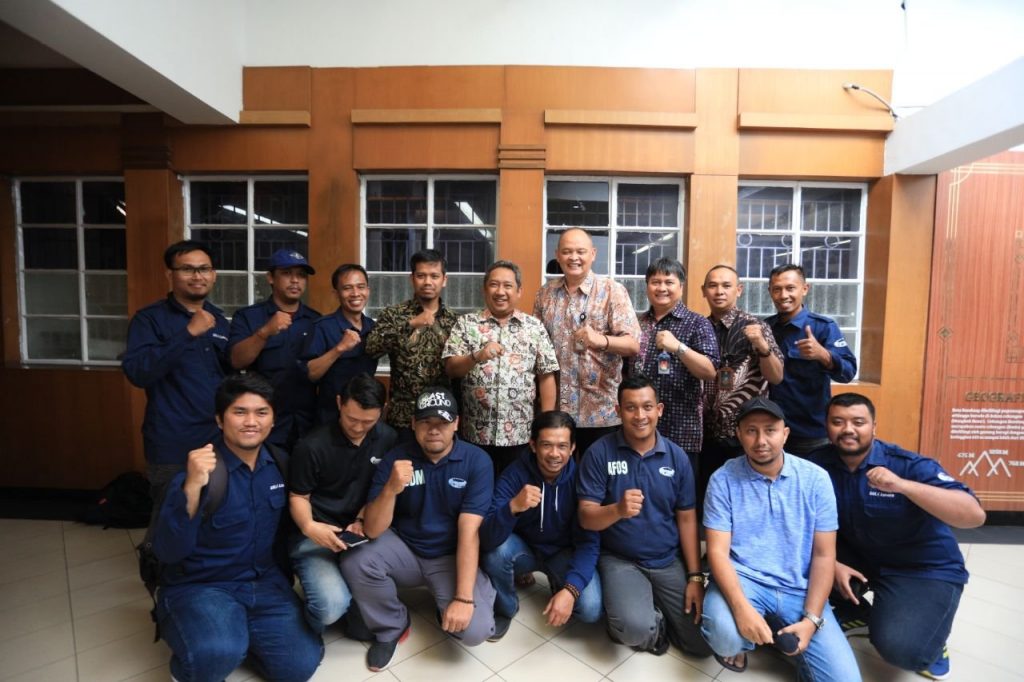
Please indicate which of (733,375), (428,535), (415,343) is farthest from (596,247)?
(428,535)

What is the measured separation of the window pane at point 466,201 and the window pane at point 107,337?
299 centimetres

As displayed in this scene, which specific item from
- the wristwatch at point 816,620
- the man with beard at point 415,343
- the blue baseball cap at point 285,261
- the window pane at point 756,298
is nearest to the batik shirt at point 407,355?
the man with beard at point 415,343

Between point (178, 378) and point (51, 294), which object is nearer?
point (178, 378)

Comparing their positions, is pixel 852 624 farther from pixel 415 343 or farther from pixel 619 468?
pixel 415 343

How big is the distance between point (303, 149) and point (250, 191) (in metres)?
0.65

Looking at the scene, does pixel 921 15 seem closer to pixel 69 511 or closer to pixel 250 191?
pixel 250 191

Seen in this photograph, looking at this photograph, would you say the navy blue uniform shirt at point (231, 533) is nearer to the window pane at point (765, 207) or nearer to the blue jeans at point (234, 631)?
the blue jeans at point (234, 631)

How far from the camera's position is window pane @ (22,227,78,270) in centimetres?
402

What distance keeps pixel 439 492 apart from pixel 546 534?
61 centimetres

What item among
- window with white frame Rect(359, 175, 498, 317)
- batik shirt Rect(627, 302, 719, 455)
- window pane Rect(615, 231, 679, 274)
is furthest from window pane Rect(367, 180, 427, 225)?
batik shirt Rect(627, 302, 719, 455)

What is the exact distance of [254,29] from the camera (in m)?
3.62

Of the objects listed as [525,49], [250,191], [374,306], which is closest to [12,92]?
[250,191]

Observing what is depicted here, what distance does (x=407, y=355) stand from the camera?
8.18 feet

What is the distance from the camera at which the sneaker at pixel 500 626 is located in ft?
7.15
